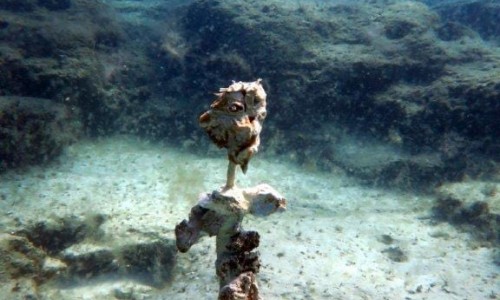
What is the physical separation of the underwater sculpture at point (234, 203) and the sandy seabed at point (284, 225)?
6.21ft

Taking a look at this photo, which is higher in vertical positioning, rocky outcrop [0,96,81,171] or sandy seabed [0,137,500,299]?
rocky outcrop [0,96,81,171]

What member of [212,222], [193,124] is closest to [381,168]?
[193,124]

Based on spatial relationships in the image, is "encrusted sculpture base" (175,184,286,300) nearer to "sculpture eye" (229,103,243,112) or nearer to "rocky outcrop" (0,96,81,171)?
"sculpture eye" (229,103,243,112)

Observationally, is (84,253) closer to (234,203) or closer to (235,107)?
(234,203)

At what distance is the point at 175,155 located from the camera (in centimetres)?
707

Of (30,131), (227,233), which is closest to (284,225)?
(227,233)

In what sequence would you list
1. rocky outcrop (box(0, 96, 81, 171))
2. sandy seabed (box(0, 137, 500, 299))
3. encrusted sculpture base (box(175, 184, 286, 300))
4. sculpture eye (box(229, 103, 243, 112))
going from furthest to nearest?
rocky outcrop (box(0, 96, 81, 171)), sandy seabed (box(0, 137, 500, 299)), encrusted sculpture base (box(175, 184, 286, 300)), sculpture eye (box(229, 103, 243, 112))

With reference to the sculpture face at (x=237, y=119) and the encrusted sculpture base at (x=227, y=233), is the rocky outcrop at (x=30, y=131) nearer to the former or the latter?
the encrusted sculpture base at (x=227, y=233)

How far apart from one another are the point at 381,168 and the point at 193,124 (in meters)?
3.71

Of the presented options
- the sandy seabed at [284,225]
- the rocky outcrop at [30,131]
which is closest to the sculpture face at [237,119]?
the sandy seabed at [284,225]

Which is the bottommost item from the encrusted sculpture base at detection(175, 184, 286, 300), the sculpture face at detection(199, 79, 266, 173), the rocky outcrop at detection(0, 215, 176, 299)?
the rocky outcrop at detection(0, 215, 176, 299)

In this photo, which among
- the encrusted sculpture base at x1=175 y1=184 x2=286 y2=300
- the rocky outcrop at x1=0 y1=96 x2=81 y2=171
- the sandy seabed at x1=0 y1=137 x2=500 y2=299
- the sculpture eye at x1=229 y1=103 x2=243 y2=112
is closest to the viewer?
the sculpture eye at x1=229 y1=103 x2=243 y2=112

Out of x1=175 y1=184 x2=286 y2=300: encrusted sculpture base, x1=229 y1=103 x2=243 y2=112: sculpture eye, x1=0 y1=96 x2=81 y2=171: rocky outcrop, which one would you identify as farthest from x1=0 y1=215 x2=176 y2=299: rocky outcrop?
x1=229 y1=103 x2=243 y2=112: sculpture eye

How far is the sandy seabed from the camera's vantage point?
413 cm
